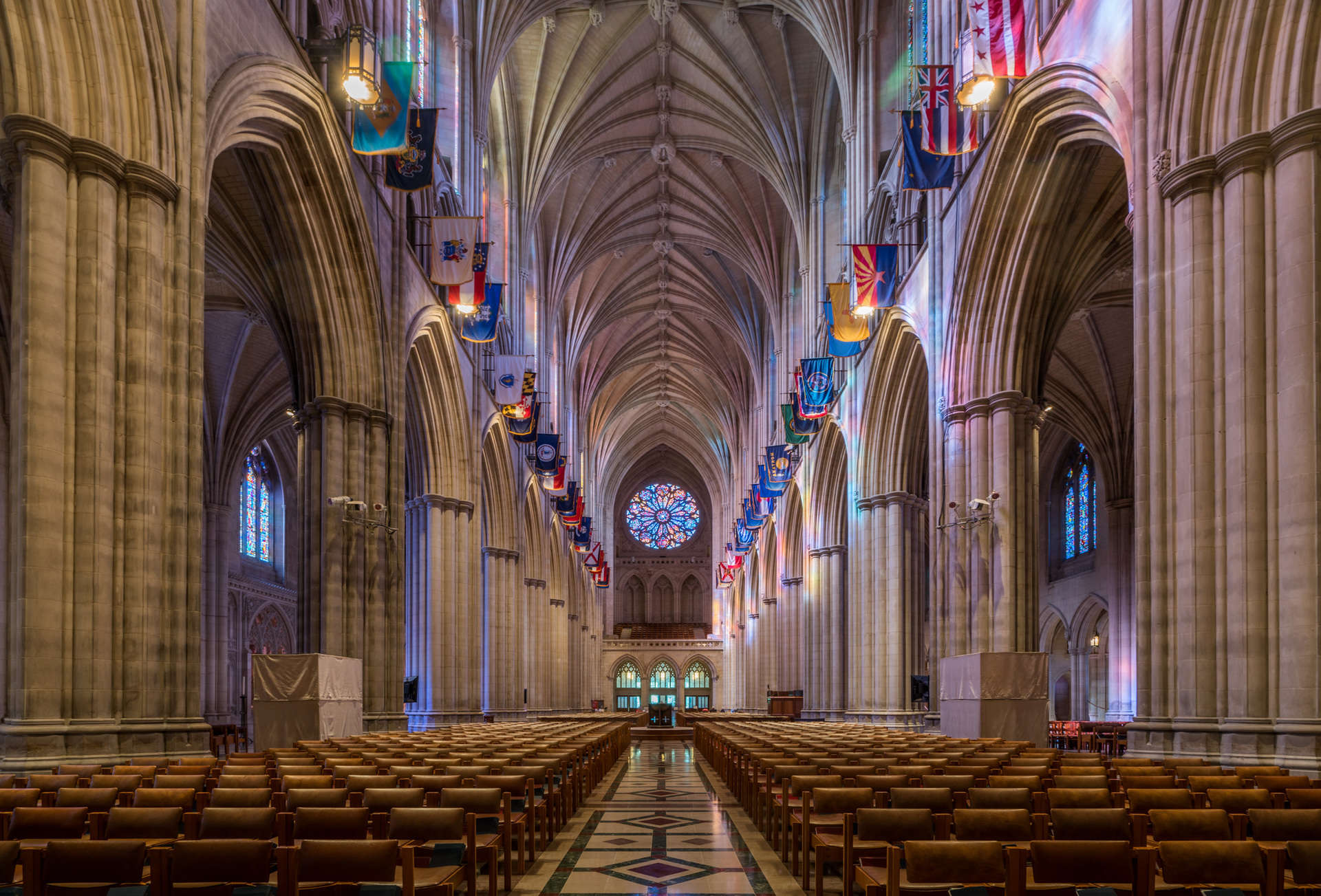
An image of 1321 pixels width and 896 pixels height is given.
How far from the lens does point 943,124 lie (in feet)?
58.4

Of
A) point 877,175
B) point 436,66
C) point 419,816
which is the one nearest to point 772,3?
point 877,175

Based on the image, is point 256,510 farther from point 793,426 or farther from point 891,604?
point 891,604

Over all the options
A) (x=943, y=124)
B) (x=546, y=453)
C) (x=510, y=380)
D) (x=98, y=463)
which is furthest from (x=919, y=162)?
(x=546, y=453)

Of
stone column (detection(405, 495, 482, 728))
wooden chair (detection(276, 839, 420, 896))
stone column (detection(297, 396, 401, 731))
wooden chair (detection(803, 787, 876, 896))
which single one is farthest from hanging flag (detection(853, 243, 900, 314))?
wooden chair (detection(276, 839, 420, 896))

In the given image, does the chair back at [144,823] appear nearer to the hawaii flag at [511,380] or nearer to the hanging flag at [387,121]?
the hanging flag at [387,121]

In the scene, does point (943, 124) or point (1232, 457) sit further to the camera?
point (943, 124)

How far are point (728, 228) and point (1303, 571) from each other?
36.7 m

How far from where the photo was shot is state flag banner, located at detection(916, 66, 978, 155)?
17750mm

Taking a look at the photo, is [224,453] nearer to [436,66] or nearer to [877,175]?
[436,66]

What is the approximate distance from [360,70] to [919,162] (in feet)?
31.0

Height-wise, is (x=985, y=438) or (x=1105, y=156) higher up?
(x=1105, y=156)

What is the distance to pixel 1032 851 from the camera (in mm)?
5070

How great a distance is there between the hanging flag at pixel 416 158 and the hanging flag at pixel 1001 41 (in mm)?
Answer: 8854

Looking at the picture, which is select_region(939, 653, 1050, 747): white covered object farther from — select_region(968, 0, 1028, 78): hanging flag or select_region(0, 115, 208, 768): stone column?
select_region(0, 115, 208, 768): stone column
